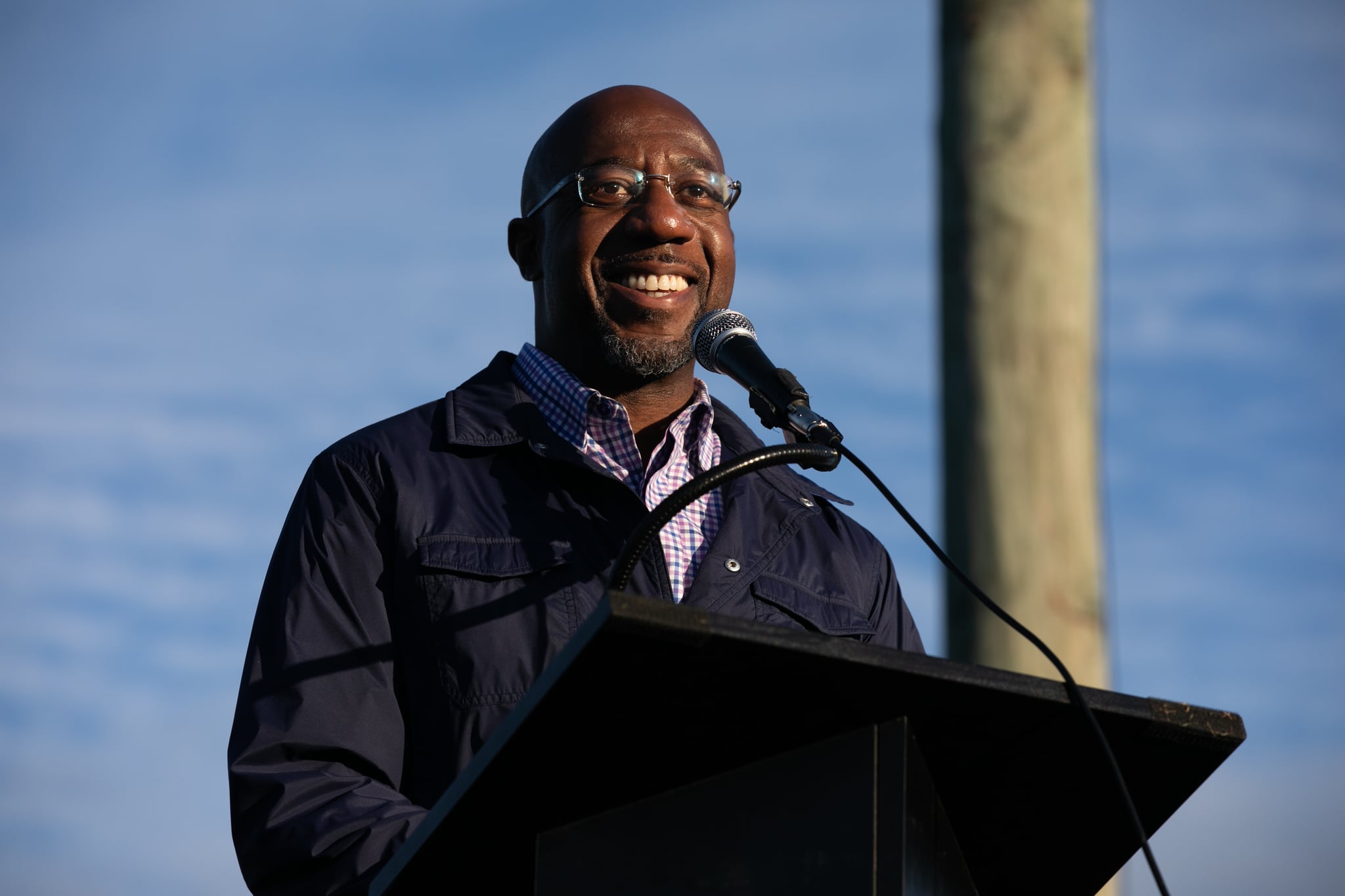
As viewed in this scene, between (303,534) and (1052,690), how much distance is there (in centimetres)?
140

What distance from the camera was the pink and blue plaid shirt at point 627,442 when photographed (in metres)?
2.89

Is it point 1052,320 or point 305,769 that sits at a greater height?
point 1052,320

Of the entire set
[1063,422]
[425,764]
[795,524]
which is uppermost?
[1063,422]

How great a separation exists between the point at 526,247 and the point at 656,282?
0.39 meters

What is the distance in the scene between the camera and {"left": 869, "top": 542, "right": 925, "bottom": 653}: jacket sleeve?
2.98 metres

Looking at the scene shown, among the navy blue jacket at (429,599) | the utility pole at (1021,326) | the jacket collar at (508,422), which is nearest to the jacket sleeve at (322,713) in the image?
the navy blue jacket at (429,599)

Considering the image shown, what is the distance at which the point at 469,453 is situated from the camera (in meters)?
2.82

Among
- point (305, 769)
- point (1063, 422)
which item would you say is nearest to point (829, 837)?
point (305, 769)

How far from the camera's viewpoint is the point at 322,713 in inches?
91.6

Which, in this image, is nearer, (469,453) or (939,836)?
(939,836)

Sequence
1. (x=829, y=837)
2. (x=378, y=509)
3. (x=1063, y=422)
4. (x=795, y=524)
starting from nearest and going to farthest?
(x=829, y=837) < (x=378, y=509) < (x=795, y=524) < (x=1063, y=422)

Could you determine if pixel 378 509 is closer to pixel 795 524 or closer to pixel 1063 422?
pixel 795 524

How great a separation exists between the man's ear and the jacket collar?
10.3 inches

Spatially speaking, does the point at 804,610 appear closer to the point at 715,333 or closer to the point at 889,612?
the point at 889,612
